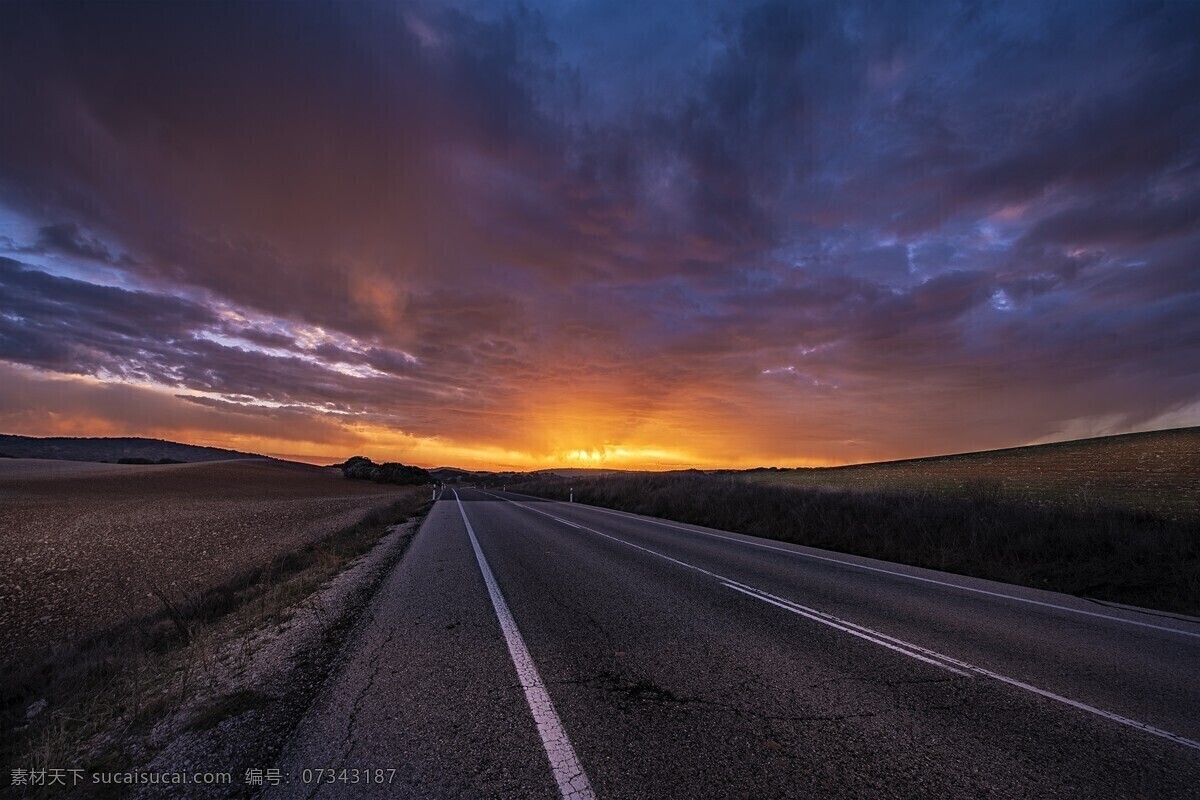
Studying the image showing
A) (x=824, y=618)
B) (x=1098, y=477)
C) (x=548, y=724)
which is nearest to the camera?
(x=548, y=724)

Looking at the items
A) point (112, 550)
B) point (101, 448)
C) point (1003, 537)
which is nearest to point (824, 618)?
point (1003, 537)

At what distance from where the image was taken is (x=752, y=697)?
150 inches

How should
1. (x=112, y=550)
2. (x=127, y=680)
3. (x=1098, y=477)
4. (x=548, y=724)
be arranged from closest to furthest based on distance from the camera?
(x=548, y=724) < (x=127, y=680) < (x=112, y=550) < (x=1098, y=477)

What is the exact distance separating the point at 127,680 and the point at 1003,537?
14.9m

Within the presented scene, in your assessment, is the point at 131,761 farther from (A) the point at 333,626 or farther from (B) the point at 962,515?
(B) the point at 962,515

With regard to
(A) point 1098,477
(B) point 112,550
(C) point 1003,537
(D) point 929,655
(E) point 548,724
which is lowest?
(B) point 112,550

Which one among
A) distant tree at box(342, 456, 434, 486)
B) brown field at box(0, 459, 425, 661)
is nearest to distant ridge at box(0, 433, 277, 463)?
distant tree at box(342, 456, 434, 486)

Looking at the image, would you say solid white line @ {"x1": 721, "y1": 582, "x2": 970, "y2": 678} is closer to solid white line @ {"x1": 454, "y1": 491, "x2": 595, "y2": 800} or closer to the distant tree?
solid white line @ {"x1": 454, "y1": 491, "x2": 595, "y2": 800}

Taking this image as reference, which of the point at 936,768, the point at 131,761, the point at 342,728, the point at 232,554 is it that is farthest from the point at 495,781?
the point at 232,554

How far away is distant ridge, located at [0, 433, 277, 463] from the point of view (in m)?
83.9

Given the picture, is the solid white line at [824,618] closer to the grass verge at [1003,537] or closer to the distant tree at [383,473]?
the grass verge at [1003,537]

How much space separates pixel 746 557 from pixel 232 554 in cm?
1310

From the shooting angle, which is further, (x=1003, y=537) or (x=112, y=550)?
(x=112, y=550)

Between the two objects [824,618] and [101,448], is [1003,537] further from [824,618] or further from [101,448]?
[101,448]
